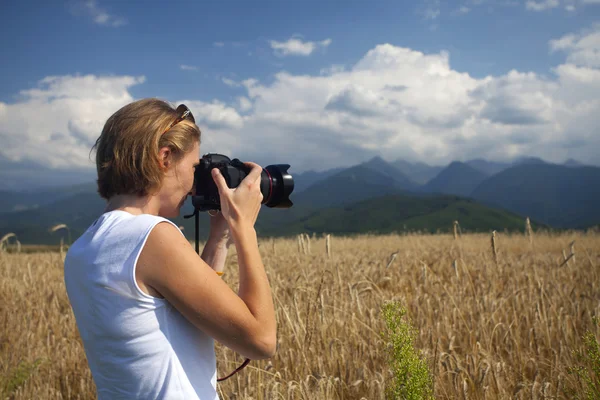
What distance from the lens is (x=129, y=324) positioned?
142 cm

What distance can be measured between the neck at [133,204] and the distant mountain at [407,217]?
307 ft

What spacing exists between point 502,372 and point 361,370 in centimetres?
102

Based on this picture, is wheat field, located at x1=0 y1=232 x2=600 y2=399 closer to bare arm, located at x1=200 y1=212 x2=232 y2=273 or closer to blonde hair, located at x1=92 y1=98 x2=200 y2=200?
bare arm, located at x1=200 y1=212 x2=232 y2=273

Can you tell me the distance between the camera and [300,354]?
335 cm

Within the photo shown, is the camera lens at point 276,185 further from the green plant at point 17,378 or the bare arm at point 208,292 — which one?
the green plant at point 17,378

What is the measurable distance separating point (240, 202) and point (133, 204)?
1.25 ft

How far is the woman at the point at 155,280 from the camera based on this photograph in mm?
1363

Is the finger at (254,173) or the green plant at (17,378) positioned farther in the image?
the green plant at (17,378)

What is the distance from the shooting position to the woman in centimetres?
136

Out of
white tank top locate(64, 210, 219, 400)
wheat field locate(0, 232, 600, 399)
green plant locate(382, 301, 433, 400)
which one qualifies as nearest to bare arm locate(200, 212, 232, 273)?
white tank top locate(64, 210, 219, 400)

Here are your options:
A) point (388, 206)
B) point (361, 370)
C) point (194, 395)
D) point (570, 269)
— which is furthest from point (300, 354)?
point (388, 206)

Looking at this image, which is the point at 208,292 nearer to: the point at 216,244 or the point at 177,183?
the point at 177,183

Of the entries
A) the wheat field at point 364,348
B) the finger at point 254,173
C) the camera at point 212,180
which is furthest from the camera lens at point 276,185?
the wheat field at point 364,348

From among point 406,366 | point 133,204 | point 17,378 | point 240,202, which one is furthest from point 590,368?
point 17,378
